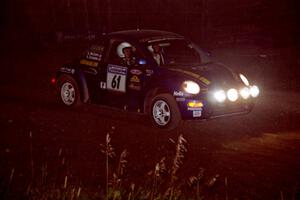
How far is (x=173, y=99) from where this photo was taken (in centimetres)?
1114

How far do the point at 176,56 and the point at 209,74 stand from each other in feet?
3.69

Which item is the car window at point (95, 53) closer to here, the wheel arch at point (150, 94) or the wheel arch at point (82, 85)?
the wheel arch at point (82, 85)

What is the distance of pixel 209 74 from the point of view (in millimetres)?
11344

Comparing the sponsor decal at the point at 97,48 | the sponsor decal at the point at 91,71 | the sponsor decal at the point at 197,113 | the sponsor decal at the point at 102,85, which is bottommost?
the sponsor decal at the point at 197,113

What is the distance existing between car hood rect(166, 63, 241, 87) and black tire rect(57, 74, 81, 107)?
2.24m

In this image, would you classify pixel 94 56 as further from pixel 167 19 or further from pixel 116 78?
pixel 167 19

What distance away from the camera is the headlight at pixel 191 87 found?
11016mm

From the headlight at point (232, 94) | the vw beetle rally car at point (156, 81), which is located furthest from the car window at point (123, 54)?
the headlight at point (232, 94)

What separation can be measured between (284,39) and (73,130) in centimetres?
1091

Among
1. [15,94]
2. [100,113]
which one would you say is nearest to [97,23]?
[15,94]

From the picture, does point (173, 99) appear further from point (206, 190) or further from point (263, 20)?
point (263, 20)

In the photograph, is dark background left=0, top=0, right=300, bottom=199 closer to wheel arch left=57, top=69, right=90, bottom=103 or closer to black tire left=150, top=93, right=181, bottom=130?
black tire left=150, top=93, right=181, bottom=130

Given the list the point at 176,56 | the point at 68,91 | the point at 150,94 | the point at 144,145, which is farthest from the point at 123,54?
the point at 144,145

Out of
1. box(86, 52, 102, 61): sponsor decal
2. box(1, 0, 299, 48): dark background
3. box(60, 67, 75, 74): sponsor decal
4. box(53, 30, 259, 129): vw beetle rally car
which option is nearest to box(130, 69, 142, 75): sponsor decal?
box(53, 30, 259, 129): vw beetle rally car
